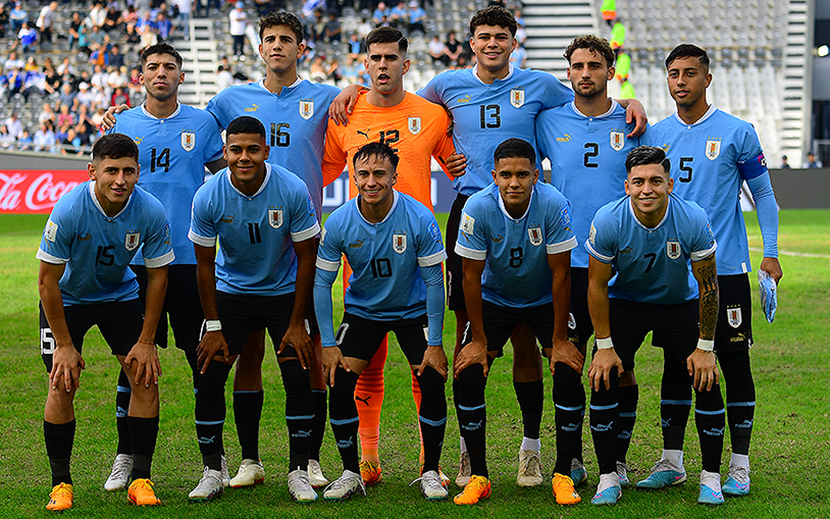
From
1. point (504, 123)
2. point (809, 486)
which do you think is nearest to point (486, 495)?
point (809, 486)

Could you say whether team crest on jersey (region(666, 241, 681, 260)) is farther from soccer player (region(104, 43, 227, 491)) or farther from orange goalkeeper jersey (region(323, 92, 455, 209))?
soccer player (region(104, 43, 227, 491))

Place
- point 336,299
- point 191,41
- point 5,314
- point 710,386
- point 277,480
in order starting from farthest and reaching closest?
point 191,41
point 336,299
point 5,314
point 277,480
point 710,386

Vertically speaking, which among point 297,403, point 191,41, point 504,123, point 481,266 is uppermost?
point 191,41

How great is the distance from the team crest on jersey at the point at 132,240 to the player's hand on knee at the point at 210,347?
63 cm

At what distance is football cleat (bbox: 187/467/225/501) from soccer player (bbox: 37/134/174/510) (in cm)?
23

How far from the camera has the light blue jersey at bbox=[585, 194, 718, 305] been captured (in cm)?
460

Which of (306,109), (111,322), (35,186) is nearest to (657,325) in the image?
(306,109)

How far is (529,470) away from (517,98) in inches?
90.7

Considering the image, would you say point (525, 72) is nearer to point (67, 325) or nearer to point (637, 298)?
point (637, 298)

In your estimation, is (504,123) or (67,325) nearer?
(67,325)

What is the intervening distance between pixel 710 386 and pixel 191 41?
28381mm

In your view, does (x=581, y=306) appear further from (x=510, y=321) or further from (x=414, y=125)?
(x=414, y=125)

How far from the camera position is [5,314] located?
10.7 meters

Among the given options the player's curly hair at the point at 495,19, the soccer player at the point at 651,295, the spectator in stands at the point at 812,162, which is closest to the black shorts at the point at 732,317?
the soccer player at the point at 651,295
